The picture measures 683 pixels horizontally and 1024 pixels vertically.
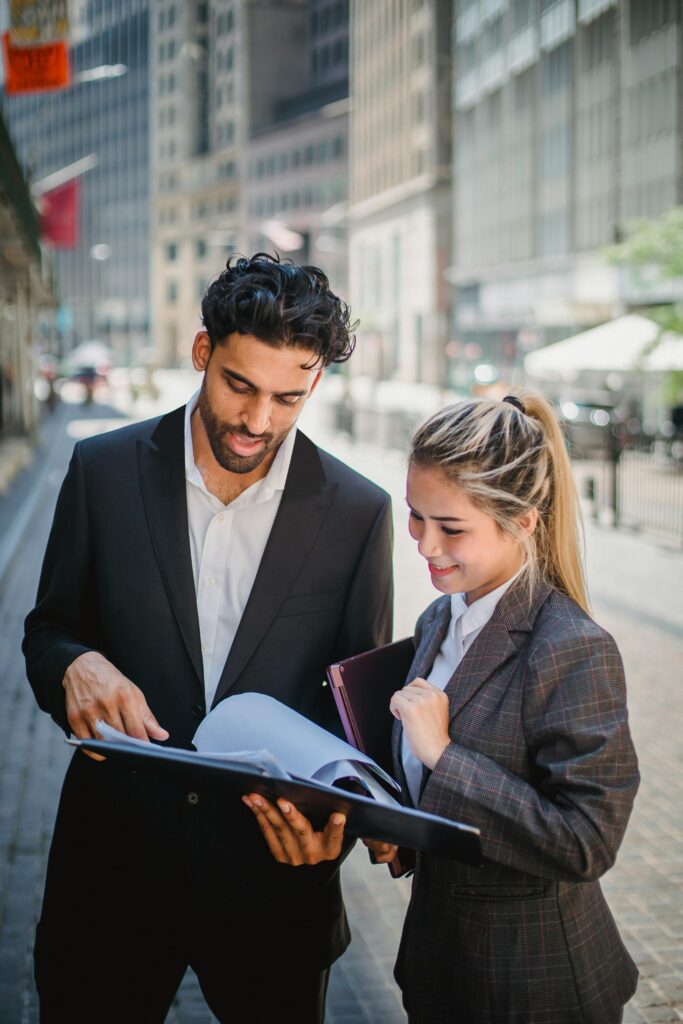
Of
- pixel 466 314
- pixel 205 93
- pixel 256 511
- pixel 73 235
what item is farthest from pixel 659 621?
pixel 205 93

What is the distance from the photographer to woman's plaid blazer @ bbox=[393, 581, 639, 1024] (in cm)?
203

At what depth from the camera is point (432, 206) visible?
3118 inches

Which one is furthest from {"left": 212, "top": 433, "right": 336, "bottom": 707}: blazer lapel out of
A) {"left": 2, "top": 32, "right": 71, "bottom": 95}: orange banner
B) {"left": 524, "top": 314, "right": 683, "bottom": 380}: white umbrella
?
{"left": 524, "top": 314, "right": 683, "bottom": 380}: white umbrella

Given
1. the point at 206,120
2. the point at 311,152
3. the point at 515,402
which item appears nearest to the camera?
the point at 515,402

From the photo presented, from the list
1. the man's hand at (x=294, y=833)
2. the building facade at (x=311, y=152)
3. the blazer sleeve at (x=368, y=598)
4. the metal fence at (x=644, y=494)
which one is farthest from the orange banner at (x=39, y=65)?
the building facade at (x=311, y=152)

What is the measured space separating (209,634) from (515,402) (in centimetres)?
78

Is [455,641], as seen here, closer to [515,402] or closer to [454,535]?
[454,535]

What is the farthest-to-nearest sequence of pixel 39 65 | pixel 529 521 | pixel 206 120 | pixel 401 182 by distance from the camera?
pixel 206 120 → pixel 401 182 → pixel 39 65 → pixel 529 521

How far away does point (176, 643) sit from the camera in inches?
97.3

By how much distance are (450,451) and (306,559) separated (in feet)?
1.56

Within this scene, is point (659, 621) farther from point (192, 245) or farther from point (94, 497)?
point (192, 245)

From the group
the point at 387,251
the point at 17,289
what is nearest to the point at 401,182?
the point at 387,251

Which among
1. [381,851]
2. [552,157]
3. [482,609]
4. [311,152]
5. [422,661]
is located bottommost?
[381,851]

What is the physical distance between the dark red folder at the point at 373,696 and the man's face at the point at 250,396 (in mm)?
460
